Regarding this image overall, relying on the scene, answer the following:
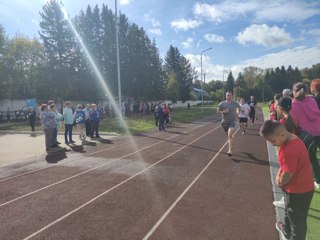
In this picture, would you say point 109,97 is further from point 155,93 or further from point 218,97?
point 218,97

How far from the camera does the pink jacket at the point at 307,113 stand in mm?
6180

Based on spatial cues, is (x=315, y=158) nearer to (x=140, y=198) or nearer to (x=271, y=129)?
(x=271, y=129)

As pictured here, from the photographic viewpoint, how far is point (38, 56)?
5409cm

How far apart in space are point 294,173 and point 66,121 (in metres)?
14.2

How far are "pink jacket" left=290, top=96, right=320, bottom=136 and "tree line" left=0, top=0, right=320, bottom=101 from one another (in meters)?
41.3

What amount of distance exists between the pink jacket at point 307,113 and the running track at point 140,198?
1.59m

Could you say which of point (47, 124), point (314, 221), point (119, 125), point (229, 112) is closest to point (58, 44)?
point (119, 125)

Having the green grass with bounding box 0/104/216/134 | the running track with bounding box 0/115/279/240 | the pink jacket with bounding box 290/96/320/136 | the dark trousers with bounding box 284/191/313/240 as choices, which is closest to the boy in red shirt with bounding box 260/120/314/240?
the dark trousers with bounding box 284/191/313/240

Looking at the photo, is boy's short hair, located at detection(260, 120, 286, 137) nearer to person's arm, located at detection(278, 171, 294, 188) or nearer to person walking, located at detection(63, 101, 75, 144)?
person's arm, located at detection(278, 171, 294, 188)

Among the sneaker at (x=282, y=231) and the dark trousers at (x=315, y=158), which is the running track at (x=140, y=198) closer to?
the sneaker at (x=282, y=231)

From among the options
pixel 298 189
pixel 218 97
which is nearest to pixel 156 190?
pixel 298 189

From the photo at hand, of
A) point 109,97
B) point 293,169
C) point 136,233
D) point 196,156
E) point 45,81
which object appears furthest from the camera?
point 109,97

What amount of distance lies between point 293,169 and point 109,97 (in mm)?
46568

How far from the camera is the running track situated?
532cm
